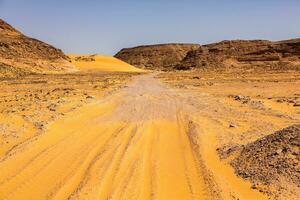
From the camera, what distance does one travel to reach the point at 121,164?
927 cm

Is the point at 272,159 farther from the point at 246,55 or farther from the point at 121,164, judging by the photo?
the point at 246,55

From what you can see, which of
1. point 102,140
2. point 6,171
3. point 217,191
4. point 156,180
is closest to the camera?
point 217,191

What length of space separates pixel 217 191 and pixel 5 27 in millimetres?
78600

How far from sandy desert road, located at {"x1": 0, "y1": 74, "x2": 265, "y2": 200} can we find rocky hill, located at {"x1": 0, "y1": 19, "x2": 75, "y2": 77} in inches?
1769

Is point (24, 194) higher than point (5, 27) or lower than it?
lower

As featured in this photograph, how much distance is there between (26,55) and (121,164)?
63.3 m

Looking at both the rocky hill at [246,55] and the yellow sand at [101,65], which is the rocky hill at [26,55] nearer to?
the yellow sand at [101,65]

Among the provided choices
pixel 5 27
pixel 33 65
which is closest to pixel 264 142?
pixel 33 65

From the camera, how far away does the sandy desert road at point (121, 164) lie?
7562 mm

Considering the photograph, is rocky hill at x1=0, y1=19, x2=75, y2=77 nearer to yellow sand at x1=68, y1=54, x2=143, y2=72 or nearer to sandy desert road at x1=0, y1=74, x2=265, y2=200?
yellow sand at x1=68, y1=54, x2=143, y2=72

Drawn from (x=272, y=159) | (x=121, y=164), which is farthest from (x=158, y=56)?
(x=272, y=159)

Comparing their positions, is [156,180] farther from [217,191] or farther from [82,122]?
[82,122]

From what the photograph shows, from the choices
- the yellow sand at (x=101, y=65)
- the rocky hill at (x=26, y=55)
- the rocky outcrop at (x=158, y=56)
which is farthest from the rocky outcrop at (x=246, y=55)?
the rocky outcrop at (x=158, y=56)

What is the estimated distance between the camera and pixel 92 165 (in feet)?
30.3
